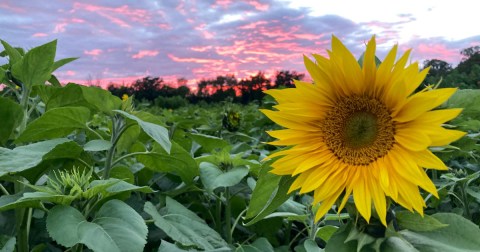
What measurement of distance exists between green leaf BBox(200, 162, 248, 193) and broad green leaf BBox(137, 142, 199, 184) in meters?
0.05

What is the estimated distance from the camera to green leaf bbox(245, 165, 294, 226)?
42.8 inches

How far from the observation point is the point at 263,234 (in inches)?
81.0

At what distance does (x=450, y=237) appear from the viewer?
99cm

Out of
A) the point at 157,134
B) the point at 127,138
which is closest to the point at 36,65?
the point at 127,138

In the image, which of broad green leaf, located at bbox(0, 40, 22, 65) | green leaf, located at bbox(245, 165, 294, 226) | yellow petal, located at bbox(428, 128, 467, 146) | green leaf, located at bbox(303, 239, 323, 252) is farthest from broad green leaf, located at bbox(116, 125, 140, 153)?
yellow petal, located at bbox(428, 128, 467, 146)

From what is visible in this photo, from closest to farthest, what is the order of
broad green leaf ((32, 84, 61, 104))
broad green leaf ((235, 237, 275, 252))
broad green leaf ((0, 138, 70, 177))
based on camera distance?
broad green leaf ((0, 138, 70, 177)) < broad green leaf ((235, 237, 275, 252)) < broad green leaf ((32, 84, 61, 104))

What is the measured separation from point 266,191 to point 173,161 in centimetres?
69

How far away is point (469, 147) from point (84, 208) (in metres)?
1.04

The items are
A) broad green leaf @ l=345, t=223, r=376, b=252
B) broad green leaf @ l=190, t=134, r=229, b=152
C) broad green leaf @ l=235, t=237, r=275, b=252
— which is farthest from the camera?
broad green leaf @ l=190, t=134, r=229, b=152

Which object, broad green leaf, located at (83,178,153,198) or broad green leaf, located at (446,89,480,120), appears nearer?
broad green leaf, located at (446,89,480,120)

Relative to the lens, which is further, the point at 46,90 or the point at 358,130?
the point at 46,90

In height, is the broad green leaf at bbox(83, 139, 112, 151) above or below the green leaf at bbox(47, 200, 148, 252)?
above

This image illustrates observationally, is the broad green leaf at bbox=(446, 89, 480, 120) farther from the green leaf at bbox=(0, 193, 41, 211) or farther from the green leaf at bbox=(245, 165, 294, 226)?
the green leaf at bbox=(0, 193, 41, 211)

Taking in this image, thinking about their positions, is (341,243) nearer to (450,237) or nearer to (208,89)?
(450,237)
